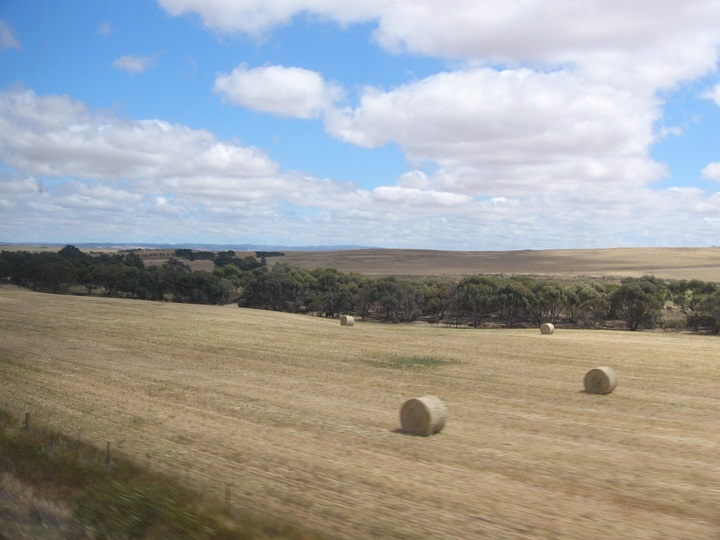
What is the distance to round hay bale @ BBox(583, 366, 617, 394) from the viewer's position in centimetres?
2088

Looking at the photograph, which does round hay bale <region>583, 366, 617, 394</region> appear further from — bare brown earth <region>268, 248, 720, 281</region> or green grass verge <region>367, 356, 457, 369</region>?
bare brown earth <region>268, 248, 720, 281</region>

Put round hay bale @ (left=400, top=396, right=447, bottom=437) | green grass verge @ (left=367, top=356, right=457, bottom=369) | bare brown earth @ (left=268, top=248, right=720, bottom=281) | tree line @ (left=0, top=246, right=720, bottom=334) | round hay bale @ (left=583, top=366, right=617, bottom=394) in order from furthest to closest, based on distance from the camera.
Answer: bare brown earth @ (left=268, top=248, right=720, bottom=281), tree line @ (left=0, top=246, right=720, bottom=334), green grass verge @ (left=367, top=356, right=457, bottom=369), round hay bale @ (left=583, top=366, right=617, bottom=394), round hay bale @ (left=400, top=396, right=447, bottom=437)

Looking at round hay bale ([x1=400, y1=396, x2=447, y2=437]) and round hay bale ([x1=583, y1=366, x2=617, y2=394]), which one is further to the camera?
round hay bale ([x1=583, y1=366, x2=617, y2=394])

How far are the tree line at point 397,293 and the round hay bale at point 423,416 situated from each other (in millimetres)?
44009

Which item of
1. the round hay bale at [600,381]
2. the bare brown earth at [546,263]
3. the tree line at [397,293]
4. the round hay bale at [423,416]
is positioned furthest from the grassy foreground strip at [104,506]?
the bare brown earth at [546,263]

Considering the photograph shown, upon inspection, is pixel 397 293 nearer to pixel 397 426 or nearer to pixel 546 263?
pixel 397 426

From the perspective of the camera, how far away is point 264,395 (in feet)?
64.1

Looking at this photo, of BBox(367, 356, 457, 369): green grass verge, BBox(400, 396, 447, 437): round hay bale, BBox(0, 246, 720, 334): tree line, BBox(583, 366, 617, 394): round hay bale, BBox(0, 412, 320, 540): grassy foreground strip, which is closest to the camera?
BBox(0, 412, 320, 540): grassy foreground strip

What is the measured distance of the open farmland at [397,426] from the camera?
967 centimetres

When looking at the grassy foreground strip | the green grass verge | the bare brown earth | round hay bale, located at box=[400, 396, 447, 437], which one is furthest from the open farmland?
the bare brown earth

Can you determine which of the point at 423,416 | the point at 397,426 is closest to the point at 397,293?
the point at 397,426

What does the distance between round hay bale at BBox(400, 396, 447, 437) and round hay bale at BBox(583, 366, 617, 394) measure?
7.60 meters

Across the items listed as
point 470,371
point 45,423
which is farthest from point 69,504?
point 470,371

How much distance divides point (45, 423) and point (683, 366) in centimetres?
2299
